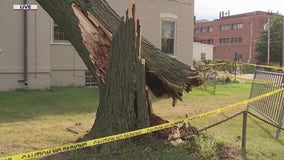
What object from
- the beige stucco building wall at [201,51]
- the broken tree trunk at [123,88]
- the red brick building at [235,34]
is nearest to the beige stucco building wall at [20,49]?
the broken tree trunk at [123,88]

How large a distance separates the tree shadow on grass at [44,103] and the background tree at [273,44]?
5956 cm

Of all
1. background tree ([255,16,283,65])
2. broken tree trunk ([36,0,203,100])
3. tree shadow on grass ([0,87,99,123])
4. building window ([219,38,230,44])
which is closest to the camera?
broken tree trunk ([36,0,203,100])

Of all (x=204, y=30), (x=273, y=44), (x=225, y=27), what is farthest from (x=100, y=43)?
(x=204, y=30)

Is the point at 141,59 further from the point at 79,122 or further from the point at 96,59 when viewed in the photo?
the point at 79,122

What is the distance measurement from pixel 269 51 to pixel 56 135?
64453mm

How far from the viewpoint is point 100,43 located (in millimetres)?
5965

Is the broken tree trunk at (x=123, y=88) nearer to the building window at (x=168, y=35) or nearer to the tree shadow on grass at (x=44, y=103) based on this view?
the tree shadow on grass at (x=44, y=103)

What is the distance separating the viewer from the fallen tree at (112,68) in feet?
18.3

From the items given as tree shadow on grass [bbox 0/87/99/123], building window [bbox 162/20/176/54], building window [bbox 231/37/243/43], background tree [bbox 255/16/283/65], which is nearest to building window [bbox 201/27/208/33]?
building window [bbox 231/37/243/43]

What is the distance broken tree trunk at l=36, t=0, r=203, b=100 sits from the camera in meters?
5.83

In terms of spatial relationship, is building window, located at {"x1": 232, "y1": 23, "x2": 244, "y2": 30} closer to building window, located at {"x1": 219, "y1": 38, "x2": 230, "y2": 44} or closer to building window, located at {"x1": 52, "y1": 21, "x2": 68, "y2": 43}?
building window, located at {"x1": 219, "y1": 38, "x2": 230, "y2": 44}

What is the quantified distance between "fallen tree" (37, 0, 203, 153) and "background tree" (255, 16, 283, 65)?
64641 millimetres

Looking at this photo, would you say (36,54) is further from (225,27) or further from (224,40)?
(225,27)

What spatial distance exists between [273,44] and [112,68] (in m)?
69.2
